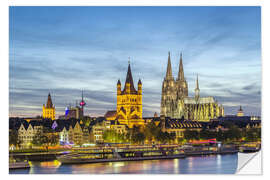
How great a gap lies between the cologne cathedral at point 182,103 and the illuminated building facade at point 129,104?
10118mm

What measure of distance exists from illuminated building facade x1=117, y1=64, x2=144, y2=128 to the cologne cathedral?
10.1 metres

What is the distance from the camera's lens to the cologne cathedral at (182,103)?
2603 inches

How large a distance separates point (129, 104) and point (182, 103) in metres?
14.4

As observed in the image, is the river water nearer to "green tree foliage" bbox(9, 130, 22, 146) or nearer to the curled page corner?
the curled page corner

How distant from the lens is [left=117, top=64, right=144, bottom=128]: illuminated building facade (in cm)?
5444

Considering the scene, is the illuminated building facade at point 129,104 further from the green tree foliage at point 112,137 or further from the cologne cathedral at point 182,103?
the cologne cathedral at point 182,103

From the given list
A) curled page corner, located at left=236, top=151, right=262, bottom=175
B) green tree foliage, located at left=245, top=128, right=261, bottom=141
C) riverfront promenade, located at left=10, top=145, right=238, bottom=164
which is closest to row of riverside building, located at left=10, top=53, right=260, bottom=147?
green tree foliage, located at left=245, top=128, right=261, bottom=141

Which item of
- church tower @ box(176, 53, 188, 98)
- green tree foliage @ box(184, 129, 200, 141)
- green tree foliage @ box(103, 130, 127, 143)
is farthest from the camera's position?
church tower @ box(176, 53, 188, 98)

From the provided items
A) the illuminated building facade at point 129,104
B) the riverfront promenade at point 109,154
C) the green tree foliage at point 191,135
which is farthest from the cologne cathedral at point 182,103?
the riverfront promenade at point 109,154
